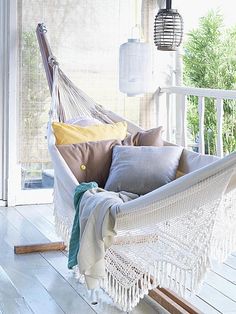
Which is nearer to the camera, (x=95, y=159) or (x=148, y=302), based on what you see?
(x=148, y=302)

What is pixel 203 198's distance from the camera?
2.39 m

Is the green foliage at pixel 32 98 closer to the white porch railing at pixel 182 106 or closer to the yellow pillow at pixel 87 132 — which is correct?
the white porch railing at pixel 182 106

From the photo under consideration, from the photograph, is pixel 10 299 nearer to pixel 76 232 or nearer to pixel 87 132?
pixel 76 232

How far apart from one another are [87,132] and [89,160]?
0.80 feet

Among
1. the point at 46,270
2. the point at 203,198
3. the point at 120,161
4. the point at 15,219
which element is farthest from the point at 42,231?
the point at 203,198

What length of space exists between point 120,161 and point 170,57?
A: 2.34 meters

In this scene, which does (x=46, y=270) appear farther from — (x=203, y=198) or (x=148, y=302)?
(x=203, y=198)

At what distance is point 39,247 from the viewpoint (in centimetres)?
402

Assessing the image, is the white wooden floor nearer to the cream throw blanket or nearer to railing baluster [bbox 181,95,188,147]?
the cream throw blanket

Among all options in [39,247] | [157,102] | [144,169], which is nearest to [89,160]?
[144,169]

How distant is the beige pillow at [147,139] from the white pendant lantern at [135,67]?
3.94ft

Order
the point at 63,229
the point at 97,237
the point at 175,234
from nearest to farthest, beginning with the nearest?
the point at 175,234 < the point at 97,237 < the point at 63,229

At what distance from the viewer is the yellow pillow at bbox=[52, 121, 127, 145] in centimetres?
375

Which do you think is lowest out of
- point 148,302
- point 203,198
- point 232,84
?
point 148,302
